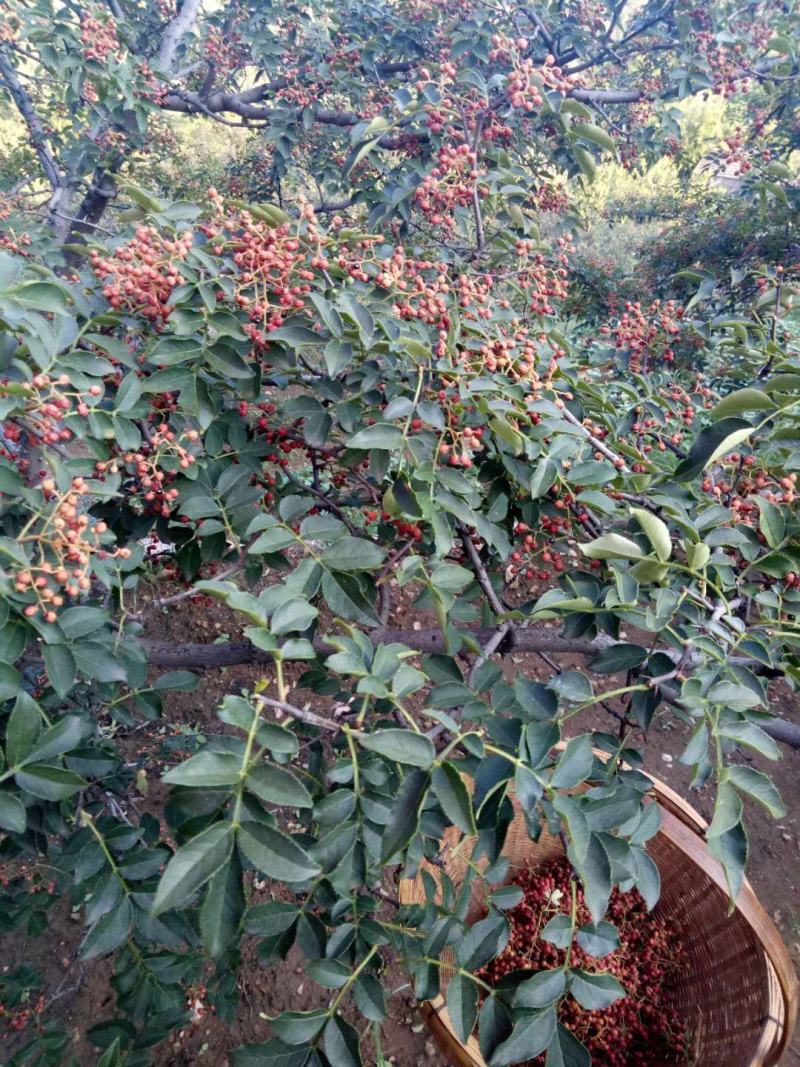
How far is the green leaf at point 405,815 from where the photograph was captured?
0.69 metres

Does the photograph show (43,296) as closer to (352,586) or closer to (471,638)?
(352,586)

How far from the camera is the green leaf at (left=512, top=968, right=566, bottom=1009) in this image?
2.68 ft

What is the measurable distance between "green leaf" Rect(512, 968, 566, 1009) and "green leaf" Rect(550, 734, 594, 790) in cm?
27

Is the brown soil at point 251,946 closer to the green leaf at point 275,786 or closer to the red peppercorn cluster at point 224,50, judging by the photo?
the green leaf at point 275,786

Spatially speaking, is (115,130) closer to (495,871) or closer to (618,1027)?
(495,871)

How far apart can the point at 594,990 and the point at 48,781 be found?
0.79 metres

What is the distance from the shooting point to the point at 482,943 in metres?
0.94

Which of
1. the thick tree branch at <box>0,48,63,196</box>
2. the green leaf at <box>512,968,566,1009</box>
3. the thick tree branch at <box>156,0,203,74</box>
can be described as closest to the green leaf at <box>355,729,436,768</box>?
the green leaf at <box>512,968,566,1009</box>

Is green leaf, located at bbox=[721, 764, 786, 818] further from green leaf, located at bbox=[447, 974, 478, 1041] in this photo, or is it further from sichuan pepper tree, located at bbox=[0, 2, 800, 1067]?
green leaf, located at bbox=[447, 974, 478, 1041]

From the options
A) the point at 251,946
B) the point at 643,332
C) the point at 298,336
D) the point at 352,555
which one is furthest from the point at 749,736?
the point at 251,946

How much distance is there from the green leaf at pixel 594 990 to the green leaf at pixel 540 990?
0.07ft

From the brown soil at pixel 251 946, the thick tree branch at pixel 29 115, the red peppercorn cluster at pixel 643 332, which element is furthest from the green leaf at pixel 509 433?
the thick tree branch at pixel 29 115

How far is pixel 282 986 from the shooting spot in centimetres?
201

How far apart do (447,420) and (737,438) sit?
475mm
